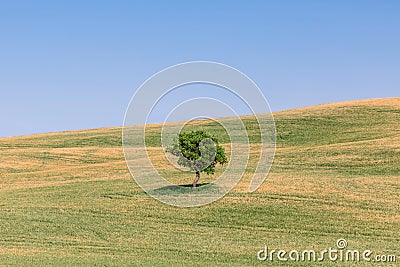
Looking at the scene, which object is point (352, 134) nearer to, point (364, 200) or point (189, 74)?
point (364, 200)

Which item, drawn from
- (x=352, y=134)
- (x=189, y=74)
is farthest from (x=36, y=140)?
(x=189, y=74)

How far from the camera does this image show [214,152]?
45.4 m

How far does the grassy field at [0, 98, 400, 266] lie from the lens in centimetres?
3116

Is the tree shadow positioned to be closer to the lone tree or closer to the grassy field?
the lone tree

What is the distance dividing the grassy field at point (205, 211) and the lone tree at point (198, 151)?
10.5 ft

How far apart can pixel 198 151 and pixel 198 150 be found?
147mm

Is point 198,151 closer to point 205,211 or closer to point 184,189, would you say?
point 184,189

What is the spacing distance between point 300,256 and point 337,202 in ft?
42.2

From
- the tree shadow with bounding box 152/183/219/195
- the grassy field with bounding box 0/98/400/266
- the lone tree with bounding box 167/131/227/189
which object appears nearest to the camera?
the grassy field with bounding box 0/98/400/266

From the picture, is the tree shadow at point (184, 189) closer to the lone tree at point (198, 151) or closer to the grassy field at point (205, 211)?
the lone tree at point (198, 151)

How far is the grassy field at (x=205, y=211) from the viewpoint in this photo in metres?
31.2

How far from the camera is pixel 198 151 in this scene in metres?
44.9

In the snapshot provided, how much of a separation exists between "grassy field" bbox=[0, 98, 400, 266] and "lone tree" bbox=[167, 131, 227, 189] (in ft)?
10.5

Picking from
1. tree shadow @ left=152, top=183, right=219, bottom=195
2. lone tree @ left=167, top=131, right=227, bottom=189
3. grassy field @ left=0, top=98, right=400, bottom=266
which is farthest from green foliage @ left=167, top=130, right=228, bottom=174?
grassy field @ left=0, top=98, right=400, bottom=266
